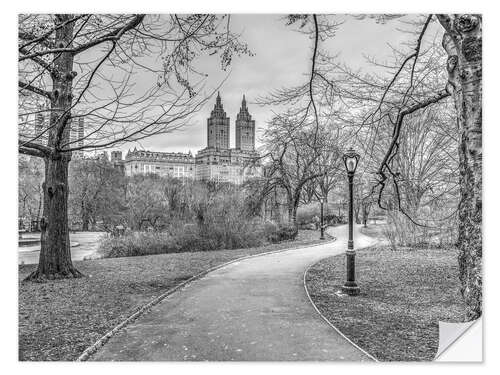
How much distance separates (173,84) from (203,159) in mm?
1441

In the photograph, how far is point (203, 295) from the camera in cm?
654

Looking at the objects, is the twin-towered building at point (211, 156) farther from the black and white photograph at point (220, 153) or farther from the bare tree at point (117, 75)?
the bare tree at point (117, 75)

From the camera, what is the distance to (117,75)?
466 centimetres

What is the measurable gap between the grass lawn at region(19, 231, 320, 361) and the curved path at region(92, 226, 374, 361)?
0.36 metres

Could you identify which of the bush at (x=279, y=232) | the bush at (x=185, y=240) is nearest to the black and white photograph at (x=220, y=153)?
the bush at (x=185, y=240)

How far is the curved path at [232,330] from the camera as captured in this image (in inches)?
158

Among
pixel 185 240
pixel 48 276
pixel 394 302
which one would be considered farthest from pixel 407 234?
pixel 48 276

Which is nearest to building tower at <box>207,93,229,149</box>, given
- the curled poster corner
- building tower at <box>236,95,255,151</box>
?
building tower at <box>236,95,255,151</box>

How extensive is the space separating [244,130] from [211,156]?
74cm

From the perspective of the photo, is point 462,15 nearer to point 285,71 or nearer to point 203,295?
point 285,71

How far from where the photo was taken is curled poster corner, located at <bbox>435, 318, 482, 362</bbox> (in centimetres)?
416

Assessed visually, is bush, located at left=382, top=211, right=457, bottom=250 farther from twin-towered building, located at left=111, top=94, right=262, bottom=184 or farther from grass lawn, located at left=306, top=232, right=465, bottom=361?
twin-towered building, located at left=111, top=94, right=262, bottom=184

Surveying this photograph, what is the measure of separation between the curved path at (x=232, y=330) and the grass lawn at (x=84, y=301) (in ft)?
1.20
